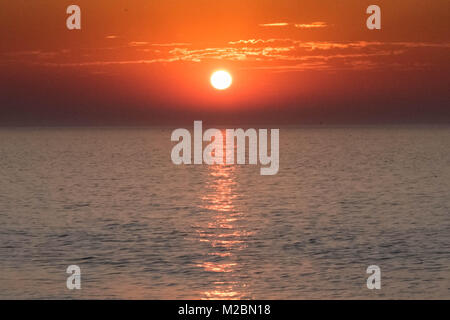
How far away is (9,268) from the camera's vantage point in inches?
1300

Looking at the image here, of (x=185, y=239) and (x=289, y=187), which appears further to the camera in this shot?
(x=289, y=187)

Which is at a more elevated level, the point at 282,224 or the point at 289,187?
the point at 289,187

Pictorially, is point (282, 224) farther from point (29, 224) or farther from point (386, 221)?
point (29, 224)

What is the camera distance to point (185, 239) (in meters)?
42.0

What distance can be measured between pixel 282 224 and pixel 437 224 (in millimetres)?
9933

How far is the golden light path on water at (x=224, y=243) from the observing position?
29.5 meters

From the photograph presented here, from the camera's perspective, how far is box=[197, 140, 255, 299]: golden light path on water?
96.7 feet

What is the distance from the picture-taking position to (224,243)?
134 ft
